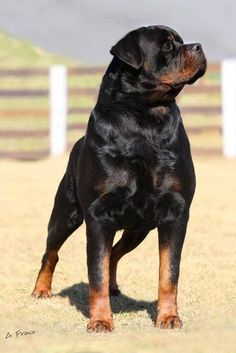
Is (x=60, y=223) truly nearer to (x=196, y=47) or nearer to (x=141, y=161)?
(x=141, y=161)

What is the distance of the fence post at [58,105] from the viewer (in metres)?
18.0

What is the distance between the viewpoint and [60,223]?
5688 millimetres

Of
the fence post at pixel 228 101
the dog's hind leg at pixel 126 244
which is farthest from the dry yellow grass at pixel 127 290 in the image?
the fence post at pixel 228 101

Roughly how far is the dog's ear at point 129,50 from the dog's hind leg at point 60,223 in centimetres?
90

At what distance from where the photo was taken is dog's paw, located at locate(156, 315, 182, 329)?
484 centimetres

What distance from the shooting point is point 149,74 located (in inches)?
195

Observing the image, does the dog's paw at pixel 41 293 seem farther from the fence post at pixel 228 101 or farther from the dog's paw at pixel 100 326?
the fence post at pixel 228 101

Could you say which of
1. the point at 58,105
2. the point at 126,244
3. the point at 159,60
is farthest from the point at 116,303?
the point at 58,105

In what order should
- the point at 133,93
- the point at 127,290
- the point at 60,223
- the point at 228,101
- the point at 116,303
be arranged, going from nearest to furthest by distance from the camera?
the point at 133,93
the point at 60,223
the point at 116,303
the point at 127,290
the point at 228,101

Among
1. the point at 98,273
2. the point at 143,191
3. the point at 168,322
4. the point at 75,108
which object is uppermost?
the point at 143,191

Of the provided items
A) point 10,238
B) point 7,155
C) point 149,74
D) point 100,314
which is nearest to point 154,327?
point 100,314

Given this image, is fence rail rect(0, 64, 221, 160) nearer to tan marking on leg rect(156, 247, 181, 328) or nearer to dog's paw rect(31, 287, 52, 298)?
dog's paw rect(31, 287, 52, 298)

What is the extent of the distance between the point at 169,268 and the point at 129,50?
1.25 m

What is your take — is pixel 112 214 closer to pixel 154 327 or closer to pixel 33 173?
pixel 154 327
